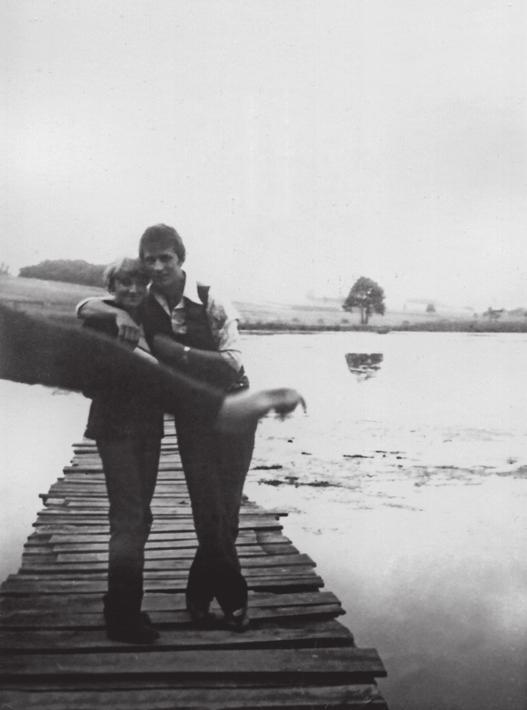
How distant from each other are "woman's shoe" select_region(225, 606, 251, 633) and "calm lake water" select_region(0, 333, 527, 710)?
1.82 metres

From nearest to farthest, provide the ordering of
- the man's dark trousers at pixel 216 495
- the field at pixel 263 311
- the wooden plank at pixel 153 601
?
the man's dark trousers at pixel 216 495 → the field at pixel 263 311 → the wooden plank at pixel 153 601

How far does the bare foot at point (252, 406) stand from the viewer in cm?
232

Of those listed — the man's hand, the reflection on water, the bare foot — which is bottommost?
the reflection on water

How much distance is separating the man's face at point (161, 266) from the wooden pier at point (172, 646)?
1.34 metres

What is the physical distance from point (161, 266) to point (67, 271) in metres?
1.02

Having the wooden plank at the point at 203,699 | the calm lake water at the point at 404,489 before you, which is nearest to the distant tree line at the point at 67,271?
the wooden plank at the point at 203,699

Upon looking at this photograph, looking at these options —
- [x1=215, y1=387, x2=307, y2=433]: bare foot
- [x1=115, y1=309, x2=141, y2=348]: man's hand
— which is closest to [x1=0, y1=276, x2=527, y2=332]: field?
[x1=115, y1=309, x2=141, y2=348]: man's hand

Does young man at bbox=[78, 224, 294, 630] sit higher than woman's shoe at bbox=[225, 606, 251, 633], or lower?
higher

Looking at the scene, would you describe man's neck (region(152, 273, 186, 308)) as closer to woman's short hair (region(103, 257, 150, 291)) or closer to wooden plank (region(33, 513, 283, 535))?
woman's short hair (region(103, 257, 150, 291))

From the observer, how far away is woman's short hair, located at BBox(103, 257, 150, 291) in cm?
256

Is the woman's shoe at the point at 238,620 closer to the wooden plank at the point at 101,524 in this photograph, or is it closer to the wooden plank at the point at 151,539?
the wooden plank at the point at 151,539

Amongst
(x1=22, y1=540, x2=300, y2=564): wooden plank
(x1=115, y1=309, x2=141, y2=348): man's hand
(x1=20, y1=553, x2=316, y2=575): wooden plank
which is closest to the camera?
(x1=115, y1=309, x2=141, y2=348): man's hand

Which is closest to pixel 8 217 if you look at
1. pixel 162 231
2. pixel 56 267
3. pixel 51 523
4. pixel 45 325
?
pixel 56 267

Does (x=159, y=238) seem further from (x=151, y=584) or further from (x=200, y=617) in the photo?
(x=151, y=584)
